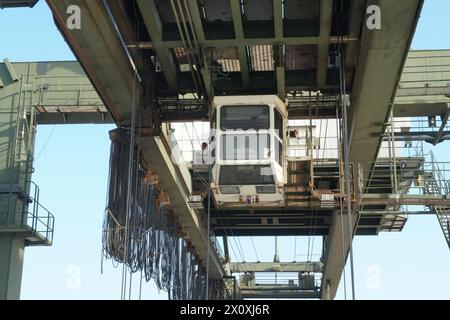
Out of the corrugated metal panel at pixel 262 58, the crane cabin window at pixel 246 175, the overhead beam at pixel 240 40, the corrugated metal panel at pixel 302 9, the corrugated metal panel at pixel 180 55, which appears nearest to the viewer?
the overhead beam at pixel 240 40

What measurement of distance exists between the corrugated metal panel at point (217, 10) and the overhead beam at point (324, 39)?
190cm

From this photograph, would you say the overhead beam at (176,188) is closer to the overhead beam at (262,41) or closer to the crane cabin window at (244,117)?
the crane cabin window at (244,117)

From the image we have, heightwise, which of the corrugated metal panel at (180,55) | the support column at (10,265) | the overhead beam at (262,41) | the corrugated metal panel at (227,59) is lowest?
the support column at (10,265)

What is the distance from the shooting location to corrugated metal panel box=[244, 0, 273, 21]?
14008mm

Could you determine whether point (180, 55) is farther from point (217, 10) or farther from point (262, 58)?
point (217, 10)

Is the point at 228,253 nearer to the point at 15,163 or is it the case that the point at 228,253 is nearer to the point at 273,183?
the point at 15,163

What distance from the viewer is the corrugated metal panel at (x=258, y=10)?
1401 cm

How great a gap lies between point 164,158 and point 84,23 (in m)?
5.95

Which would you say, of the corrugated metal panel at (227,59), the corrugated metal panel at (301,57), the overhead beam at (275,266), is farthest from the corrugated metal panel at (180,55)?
the overhead beam at (275,266)

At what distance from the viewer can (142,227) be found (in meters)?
18.6

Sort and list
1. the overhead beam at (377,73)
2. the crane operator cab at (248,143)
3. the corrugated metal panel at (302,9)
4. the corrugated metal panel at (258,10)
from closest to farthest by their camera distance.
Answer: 1. the overhead beam at (377,73)
2. the corrugated metal panel at (258,10)
3. the corrugated metal panel at (302,9)
4. the crane operator cab at (248,143)

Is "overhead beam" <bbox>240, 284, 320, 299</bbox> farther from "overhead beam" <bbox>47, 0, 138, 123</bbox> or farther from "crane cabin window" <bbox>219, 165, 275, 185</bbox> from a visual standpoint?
"overhead beam" <bbox>47, 0, 138, 123</bbox>

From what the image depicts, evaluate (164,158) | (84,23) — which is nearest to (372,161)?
(164,158)

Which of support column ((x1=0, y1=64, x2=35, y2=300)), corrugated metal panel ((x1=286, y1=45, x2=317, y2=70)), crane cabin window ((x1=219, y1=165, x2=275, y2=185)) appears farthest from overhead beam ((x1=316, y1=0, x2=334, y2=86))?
support column ((x1=0, y1=64, x2=35, y2=300))
